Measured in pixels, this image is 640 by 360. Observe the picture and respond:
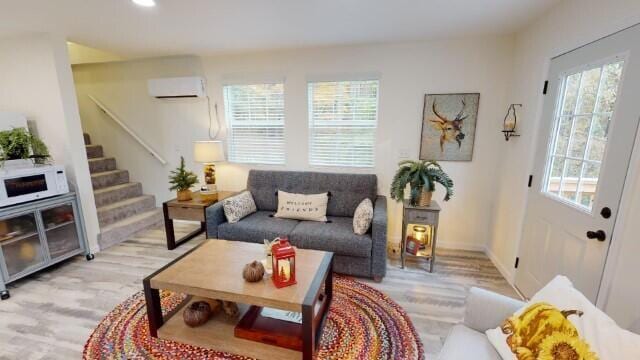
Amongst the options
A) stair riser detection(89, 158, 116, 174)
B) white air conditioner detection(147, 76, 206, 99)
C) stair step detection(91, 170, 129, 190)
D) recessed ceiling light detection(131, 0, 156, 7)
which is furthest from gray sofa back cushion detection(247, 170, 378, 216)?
stair riser detection(89, 158, 116, 174)

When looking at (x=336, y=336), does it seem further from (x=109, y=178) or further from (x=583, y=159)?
(x=109, y=178)

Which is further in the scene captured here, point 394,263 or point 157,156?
point 157,156

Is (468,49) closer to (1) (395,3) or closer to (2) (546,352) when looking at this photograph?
(1) (395,3)

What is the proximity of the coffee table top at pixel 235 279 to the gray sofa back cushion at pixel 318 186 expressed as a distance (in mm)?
1072

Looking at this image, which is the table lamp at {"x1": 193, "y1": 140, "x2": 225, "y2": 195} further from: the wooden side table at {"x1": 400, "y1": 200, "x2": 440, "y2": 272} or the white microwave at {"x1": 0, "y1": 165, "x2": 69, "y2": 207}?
the wooden side table at {"x1": 400, "y1": 200, "x2": 440, "y2": 272}

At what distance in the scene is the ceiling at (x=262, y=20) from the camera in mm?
2033

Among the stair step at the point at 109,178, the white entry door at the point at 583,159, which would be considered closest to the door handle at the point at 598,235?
the white entry door at the point at 583,159

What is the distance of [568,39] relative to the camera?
1.87m

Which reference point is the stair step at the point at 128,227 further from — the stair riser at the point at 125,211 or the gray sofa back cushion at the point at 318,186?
the gray sofa back cushion at the point at 318,186

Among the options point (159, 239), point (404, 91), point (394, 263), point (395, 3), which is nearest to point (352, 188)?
point (394, 263)

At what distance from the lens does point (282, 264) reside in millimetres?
1609

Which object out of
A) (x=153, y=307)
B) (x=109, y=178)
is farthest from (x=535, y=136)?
(x=109, y=178)

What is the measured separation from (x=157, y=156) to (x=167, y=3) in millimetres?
2384

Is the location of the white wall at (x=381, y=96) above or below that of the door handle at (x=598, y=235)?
above
